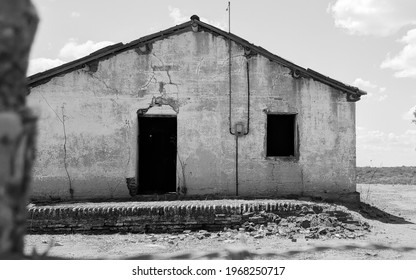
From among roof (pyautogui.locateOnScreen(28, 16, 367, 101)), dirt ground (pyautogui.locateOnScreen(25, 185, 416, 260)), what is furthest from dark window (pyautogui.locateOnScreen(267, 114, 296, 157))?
dirt ground (pyautogui.locateOnScreen(25, 185, 416, 260))

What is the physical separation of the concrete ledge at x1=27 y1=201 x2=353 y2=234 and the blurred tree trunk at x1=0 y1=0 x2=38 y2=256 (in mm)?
8291

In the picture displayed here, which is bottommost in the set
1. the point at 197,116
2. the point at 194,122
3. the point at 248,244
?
the point at 248,244

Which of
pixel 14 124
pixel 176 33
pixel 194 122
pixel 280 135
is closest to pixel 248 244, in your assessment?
pixel 194 122

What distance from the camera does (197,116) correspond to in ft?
38.7

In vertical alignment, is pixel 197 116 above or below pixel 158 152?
above

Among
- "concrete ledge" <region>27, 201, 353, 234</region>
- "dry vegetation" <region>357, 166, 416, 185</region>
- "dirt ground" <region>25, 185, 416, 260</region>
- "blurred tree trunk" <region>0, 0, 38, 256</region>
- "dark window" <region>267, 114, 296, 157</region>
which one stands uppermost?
"dark window" <region>267, 114, 296, 157</region>

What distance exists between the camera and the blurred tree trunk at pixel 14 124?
150cm

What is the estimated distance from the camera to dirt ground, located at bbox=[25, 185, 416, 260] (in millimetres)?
7241

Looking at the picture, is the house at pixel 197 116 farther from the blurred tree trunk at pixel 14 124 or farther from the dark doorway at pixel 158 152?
the blurred tree trunk at pixel 14 124

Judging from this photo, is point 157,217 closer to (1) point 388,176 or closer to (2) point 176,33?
(2) point 176,33

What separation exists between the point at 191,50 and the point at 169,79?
1001 millimetres

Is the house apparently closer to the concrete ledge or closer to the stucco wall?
the stucco wall

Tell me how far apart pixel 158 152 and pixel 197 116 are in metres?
3.20

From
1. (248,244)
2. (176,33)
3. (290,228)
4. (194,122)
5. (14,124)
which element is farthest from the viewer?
(176,33)
